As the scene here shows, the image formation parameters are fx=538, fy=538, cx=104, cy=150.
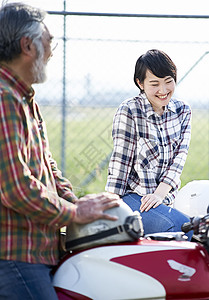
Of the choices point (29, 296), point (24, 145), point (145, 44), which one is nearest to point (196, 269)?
point (29, 296)

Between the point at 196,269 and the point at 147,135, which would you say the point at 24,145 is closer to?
the point at 196,269

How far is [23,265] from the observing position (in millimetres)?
1963

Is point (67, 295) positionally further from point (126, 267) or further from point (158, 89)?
point (158, 89)

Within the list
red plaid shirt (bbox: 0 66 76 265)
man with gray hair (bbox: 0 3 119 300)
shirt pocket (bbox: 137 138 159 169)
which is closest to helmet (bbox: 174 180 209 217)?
shirt pocket (bbox: 137 138 159 169)

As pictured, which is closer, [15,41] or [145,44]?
[15,41]

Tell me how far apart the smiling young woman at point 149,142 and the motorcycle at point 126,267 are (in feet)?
2.63

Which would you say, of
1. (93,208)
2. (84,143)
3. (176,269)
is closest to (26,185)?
(93,208)

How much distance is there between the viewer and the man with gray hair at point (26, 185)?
74.4 inches

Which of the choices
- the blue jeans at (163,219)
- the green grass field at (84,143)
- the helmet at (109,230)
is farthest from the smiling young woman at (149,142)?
the green grass field at (84,143)

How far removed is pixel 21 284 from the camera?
195 cm

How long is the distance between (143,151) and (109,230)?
983 millimetres

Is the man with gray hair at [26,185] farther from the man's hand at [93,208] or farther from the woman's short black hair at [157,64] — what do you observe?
the woman's short black hair at [157,64]

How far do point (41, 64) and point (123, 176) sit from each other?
1.05 m

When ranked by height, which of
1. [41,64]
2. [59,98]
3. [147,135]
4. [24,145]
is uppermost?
[41,64]
